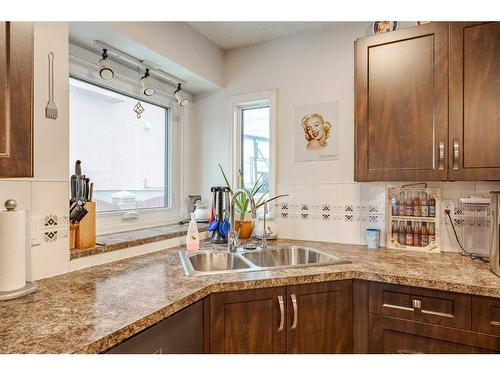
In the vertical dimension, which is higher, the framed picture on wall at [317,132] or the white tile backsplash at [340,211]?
the framed picture on wall at [317,132]

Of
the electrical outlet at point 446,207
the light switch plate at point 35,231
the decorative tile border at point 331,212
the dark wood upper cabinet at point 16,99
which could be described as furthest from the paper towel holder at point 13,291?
the electrical outlet at point 446,207

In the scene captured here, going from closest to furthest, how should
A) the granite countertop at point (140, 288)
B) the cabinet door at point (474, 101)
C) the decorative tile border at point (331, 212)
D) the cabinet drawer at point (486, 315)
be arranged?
1. the granite countertop at point (140, 288)
2. the cabinet drawer at point (486, 315)
3. the cabinet door at point (474, 101)
4. the decorative tile border at point (331, 212)

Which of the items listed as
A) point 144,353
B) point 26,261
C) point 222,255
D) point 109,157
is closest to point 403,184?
point 222,255

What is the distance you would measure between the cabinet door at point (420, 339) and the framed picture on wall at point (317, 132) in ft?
3.58

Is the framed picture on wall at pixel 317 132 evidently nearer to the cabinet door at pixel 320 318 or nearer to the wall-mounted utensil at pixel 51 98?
the cabinet door at pixel 320 318

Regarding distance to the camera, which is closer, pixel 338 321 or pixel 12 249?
pixel 12 249

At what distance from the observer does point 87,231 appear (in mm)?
1466

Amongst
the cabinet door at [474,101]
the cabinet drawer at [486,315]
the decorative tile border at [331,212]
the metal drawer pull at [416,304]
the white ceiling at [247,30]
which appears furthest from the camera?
the white ceiling at [247,30]

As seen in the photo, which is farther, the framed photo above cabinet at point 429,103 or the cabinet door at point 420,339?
the framed photo above cabinet at point 429,103

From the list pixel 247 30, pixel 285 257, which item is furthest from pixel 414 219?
pixel 247 30

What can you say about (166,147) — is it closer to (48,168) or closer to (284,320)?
(48,168)

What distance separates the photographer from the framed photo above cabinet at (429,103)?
4.71ft

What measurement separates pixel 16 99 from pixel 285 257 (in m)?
1.56
